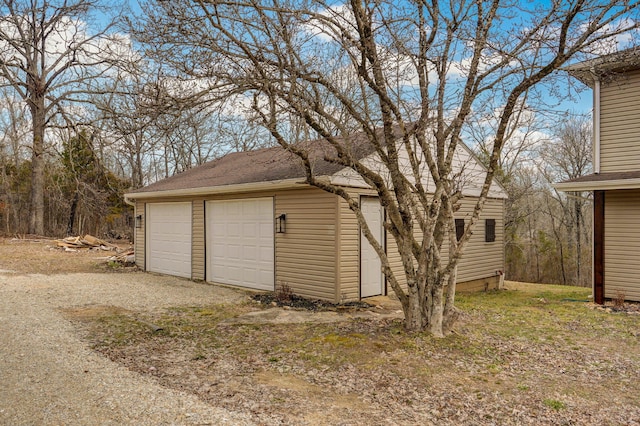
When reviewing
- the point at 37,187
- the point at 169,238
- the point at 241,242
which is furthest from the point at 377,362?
the point at 37,187

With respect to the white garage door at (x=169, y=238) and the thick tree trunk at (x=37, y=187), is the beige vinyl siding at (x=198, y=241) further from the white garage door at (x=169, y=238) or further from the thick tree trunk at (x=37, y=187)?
the thick tree trunk at (x=37, y=187)

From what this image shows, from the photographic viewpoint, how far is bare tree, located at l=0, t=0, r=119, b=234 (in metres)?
15.0

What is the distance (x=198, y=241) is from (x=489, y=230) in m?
7.51

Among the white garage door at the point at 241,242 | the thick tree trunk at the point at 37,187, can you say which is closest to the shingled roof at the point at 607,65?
the white garage door at the point at 241,242

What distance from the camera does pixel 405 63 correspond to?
18.7 ft

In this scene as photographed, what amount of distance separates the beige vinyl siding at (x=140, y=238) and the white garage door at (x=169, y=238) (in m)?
0.25

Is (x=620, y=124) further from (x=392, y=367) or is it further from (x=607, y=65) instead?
(x=392, y=367)

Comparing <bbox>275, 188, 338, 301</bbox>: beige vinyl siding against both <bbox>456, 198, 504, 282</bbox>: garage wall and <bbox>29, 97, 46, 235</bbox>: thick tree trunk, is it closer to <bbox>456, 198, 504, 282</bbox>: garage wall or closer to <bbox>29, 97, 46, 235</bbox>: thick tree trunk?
Result: <bbox>456, 198, 504, 282</bbox>: garage wall

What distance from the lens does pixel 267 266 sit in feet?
30.4

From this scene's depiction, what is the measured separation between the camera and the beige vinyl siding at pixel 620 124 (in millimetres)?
8578

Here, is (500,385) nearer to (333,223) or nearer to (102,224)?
(333,223)

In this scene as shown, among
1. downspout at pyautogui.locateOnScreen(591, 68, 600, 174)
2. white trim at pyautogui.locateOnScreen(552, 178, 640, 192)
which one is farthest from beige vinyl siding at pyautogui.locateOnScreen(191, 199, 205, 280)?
downspout at pyautogui.locateOnScreen(591, 68, 600, 174)

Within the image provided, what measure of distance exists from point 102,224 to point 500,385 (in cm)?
2462

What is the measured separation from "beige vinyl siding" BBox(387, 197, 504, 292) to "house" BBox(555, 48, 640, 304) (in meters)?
2.74
